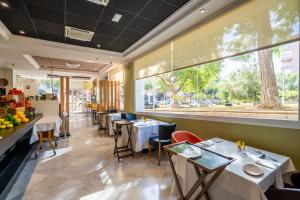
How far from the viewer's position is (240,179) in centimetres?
141

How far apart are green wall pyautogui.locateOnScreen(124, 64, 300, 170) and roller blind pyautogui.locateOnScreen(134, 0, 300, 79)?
1274 mm

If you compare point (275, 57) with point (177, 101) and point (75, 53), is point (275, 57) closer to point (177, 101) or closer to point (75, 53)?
point (177, 101)

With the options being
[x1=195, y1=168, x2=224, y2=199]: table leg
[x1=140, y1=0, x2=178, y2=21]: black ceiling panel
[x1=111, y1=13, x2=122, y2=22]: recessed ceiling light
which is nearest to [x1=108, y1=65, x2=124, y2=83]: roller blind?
[x1=111, y1=13, x2=122, y2=22]: recessed ceiling light

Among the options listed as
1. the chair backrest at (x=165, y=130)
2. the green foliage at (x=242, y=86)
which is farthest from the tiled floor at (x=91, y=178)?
the green foliage at (x=242, y=86)

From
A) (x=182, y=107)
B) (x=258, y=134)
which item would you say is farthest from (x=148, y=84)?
(x=258, y=134)

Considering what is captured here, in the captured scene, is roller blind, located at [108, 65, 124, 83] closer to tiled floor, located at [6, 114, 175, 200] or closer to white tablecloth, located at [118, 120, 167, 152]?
white tablecloth, located at [118, 120, 167, 152]

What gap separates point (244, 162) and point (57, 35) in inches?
193

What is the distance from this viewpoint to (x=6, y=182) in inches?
84.5

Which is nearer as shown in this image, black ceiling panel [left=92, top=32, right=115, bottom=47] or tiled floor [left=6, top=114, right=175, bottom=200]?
tiled floor [left=6, top=114, right=175, bottom=200]

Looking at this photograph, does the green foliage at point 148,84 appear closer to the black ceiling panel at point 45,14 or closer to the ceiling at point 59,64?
the ceiling at point 59,64

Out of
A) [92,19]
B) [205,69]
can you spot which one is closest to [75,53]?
[92,19]

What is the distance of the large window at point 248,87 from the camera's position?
87.5 inches

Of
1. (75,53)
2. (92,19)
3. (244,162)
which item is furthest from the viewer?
(75,53)

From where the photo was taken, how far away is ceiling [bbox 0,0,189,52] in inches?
108
